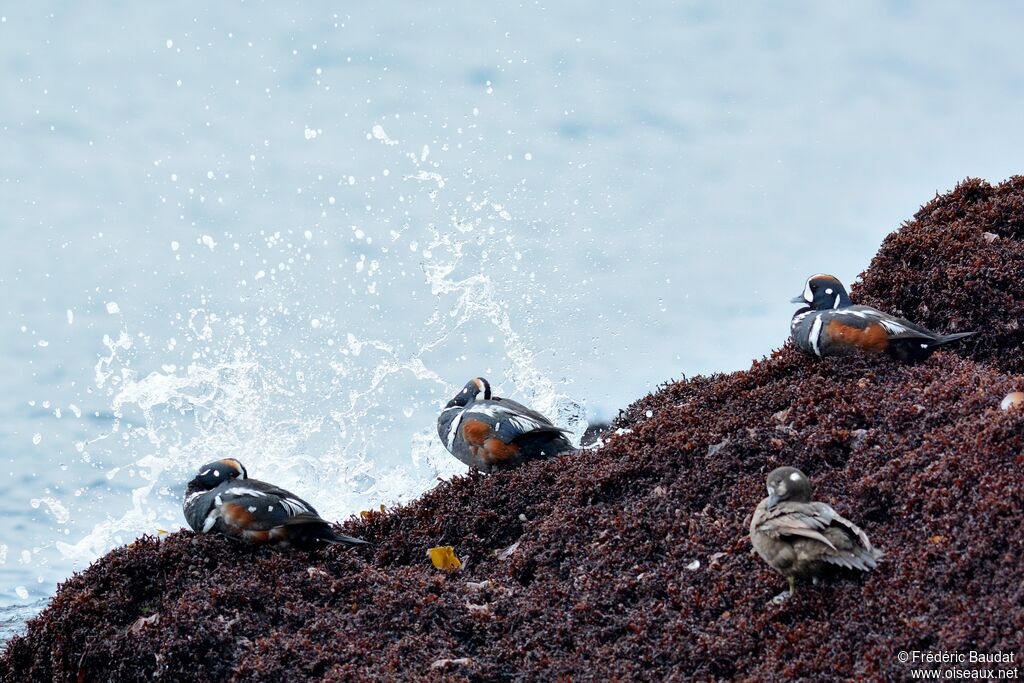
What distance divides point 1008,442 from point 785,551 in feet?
6.05

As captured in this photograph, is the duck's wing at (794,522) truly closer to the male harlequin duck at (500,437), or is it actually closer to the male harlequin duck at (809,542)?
the male harlequin duck at (809,542)

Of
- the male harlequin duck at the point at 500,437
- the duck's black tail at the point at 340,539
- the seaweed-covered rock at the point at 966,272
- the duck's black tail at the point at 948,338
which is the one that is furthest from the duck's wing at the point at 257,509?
the seaweed-covered rock at the point at 966,272

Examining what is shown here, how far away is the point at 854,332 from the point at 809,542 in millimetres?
3593

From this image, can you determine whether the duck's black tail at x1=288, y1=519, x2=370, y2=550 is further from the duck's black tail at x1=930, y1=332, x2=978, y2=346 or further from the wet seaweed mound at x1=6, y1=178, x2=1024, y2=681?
the duck's black tail at x1=930, y1=332, x2=978, y2=346

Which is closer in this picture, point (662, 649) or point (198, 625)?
point (662, 649)


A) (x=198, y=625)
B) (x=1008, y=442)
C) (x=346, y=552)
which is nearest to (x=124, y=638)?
(x=198, y=625)

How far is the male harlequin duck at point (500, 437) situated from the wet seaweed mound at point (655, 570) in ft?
1.25

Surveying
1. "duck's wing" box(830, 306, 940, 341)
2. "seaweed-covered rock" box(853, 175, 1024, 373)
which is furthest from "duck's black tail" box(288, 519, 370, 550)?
"seaweed-covered rock" box(853, 175, 1024, 373)

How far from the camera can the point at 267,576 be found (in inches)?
309

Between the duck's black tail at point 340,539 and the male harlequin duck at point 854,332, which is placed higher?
the male harlequin duck at point 854,332

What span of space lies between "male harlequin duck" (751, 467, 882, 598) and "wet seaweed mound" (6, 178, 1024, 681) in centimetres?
15

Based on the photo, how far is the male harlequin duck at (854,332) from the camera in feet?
29.2

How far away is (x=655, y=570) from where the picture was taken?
6.93 metres

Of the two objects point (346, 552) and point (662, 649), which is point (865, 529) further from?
point (346, 552)
